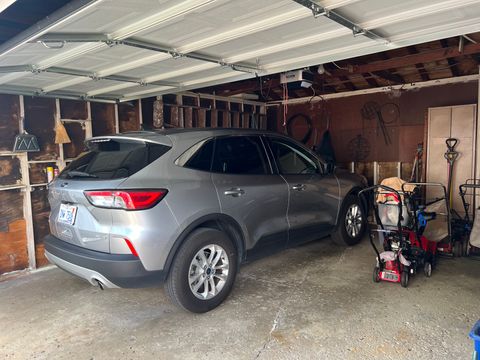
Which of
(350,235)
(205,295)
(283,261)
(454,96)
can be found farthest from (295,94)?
(205,295)

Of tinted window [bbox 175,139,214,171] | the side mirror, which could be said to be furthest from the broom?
the side mirror

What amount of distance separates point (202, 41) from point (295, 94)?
16.0ft

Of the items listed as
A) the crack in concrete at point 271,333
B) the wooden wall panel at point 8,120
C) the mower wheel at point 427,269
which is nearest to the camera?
the crack in concrete at point 271,333

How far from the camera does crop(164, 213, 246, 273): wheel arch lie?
8.64 feet

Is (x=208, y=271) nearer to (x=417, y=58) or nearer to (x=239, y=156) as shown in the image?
(x=239, y=156)

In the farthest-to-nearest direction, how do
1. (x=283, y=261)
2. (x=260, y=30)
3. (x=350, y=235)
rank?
(x=350, y=235) → (x=283, y=261) → (x=260, y=30)

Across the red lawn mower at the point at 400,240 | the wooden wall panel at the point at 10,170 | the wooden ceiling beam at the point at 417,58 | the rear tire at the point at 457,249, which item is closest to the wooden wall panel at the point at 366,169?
the wooden ceiling beam at the point at 417,58

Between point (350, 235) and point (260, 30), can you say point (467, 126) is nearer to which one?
point (350, 235)

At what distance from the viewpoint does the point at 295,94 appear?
7.17 m

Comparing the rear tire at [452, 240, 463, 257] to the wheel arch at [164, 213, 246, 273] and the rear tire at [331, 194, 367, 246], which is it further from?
the wheel arch at [164, 213, 246, 273]

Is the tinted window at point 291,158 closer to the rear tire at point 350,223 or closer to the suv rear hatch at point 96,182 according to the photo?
the rear tire at point 350,223

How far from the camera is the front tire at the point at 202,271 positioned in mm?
2691

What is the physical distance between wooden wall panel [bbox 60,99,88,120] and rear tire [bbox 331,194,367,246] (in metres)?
3.57

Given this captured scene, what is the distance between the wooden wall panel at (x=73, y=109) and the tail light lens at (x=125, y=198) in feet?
7.68
